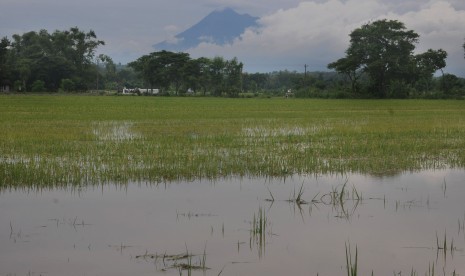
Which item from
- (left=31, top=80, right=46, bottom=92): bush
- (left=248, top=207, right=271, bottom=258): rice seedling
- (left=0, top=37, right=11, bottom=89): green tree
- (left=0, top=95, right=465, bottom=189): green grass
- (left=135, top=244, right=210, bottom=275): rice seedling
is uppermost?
(left=0, top=37, right=11, bottom=89): green tree

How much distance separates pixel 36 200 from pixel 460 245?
15.7ft

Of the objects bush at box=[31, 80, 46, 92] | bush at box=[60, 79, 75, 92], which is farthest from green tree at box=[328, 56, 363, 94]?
bush at box=[31, 80, 46, 92]

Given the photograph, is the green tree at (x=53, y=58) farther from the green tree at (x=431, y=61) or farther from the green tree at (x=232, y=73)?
the green tree at (x=431, y=61)

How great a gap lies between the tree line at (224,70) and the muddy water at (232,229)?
5105cm

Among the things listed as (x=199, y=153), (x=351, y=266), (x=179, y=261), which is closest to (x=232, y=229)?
(x=179, y=261)

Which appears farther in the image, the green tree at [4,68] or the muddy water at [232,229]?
the green tree at [4,68]

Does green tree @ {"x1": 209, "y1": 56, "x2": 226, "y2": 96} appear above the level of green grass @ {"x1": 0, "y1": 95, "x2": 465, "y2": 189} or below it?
above

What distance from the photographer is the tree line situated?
188 ft

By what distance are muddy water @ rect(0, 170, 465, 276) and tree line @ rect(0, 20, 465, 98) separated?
5105 centimetres

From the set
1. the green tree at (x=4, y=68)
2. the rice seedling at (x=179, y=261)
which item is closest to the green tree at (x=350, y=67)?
the green tree at (x=4, y=68)

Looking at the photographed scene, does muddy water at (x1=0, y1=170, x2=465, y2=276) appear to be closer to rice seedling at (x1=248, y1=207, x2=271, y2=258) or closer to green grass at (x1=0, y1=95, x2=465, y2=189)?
rice seedling at (x1=248, y1=207, x2=271, y2=258)

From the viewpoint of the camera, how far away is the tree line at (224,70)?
188ft

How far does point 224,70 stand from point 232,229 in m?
71.3

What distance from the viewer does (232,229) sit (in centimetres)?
563
